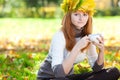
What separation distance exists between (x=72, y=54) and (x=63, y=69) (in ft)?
0.64

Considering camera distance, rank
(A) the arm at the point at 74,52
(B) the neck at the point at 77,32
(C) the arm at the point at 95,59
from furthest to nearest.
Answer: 1. (C) the arm at the point at 95,59
2. (B) the neck at the point at 77,32
3. (A) the arm at the point at 74,52

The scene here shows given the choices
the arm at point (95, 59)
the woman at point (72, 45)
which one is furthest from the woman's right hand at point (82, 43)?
the arm at point (95, 59)

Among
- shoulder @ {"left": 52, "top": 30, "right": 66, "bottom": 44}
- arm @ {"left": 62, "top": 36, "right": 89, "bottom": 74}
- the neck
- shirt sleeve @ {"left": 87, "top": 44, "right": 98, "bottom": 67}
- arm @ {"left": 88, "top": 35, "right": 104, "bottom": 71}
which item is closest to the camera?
arm @ {"left": 62, "top": 36, "right": 89, "bottom": 74}

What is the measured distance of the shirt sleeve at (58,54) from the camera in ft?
16.8

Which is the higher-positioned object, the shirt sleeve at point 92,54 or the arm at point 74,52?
the arm at point 74,52

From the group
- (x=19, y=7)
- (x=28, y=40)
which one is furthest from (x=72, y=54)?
(x=19, y=7)

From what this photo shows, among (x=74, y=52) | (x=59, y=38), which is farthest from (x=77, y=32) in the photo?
(x=74, y=52)

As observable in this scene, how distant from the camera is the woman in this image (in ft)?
16.8

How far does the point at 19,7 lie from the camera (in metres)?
34.4

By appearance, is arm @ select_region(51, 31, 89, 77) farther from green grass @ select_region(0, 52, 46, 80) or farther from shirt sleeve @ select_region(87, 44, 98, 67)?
green grass @ select_region(0, 52, 46, 80)

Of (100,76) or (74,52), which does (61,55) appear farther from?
(100,76)

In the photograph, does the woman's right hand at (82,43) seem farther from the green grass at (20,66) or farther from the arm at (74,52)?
the green grass at (20,66)

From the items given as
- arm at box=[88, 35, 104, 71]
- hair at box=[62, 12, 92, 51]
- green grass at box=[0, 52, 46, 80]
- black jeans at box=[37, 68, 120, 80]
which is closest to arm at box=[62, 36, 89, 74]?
hair at box=[62, 12, 92, 51]

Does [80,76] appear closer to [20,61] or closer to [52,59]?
[52,59]
